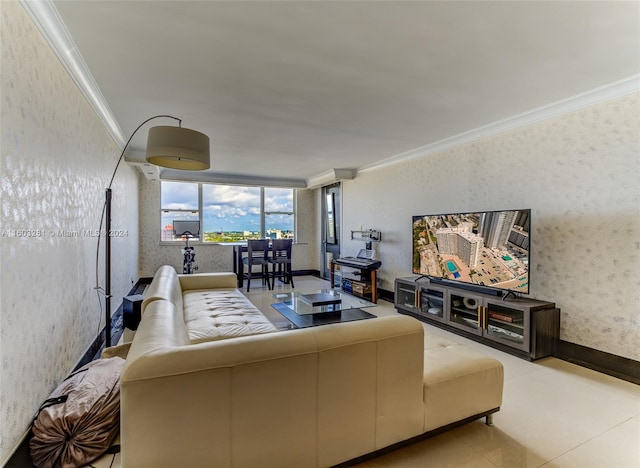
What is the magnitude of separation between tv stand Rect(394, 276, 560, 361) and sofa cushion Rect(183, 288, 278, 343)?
219cm

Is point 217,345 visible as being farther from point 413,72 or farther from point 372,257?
point 372,257

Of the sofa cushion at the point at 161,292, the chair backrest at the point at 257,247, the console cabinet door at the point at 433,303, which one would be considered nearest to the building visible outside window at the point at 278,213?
the chair backrest at the point at 257,247

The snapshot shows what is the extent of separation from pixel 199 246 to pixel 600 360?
6.77m

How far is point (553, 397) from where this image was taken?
2223mm

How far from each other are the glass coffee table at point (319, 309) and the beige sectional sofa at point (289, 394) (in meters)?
1.41

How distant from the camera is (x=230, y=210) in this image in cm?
723

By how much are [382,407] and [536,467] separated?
87cm

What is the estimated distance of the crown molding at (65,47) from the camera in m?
1.61

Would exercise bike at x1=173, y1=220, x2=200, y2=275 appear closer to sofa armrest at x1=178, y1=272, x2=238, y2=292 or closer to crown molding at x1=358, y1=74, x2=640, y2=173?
sofa armrest at x1=178, y1=272, x2=238, y2=292

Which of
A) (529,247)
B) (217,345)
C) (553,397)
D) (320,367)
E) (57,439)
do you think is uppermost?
(529,247)

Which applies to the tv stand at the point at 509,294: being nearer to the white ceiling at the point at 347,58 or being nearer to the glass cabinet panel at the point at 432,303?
the glass cabinet panel at the point at 432,303

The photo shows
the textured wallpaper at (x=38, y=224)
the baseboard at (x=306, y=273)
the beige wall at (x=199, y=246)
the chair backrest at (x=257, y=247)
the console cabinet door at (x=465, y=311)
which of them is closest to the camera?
the textured wallpaper at (x=38, y=224)

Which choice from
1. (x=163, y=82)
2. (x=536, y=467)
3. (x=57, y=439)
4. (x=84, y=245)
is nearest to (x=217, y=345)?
(x=57, y=439)

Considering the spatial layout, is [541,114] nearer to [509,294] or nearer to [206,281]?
[509,294]
